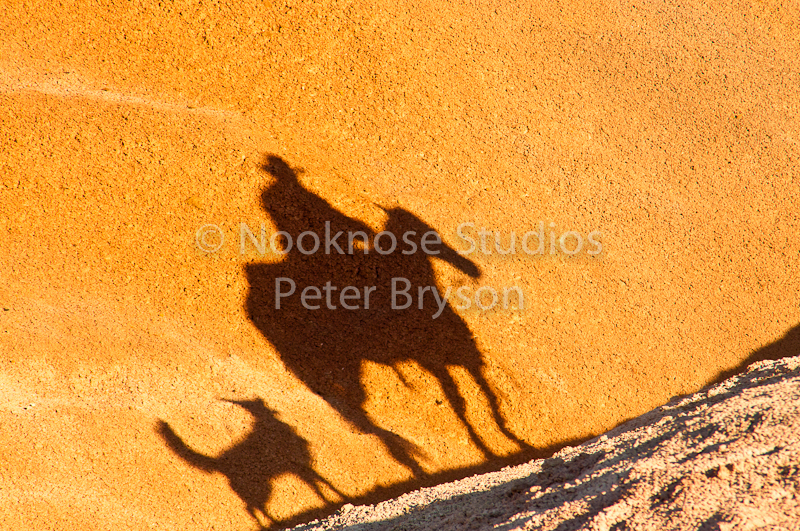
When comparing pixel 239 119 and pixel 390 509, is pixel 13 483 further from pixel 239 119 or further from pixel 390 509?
pixel 239 119

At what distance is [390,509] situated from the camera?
17.5 ft

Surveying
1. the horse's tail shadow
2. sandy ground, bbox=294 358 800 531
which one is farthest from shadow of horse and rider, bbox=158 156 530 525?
sandy ground, bbox=294 358 800 531

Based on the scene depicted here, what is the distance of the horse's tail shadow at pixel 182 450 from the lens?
18.4ft

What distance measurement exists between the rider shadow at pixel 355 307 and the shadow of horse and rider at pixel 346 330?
0.01m

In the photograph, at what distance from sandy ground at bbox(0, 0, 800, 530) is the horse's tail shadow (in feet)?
0.08

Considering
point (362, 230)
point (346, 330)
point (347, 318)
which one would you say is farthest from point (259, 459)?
point (362, 230)

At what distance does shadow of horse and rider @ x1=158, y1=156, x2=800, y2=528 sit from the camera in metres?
5.77

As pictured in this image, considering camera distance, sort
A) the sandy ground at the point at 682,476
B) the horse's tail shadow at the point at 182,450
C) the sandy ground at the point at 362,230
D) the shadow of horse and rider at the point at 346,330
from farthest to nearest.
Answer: the shadow of horse and rider at the point at 346,330, the horse's tail shadow at the point at 182,450, the sandy ground at the point at 362,230, the sandy ground at the point at 682,476

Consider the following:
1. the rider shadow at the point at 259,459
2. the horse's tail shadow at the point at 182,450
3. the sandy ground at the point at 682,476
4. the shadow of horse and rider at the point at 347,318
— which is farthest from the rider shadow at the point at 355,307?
the sandy ground at the point at 682,476

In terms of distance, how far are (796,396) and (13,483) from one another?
7.55m

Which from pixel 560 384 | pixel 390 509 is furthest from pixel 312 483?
pixel 560 384

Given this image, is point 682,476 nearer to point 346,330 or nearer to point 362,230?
point 346,330

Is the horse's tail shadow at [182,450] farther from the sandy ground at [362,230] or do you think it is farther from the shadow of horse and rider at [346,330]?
the shadow of horse and rider at [346,330]

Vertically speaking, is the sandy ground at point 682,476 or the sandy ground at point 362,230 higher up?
the sandy ground at point 362,230
